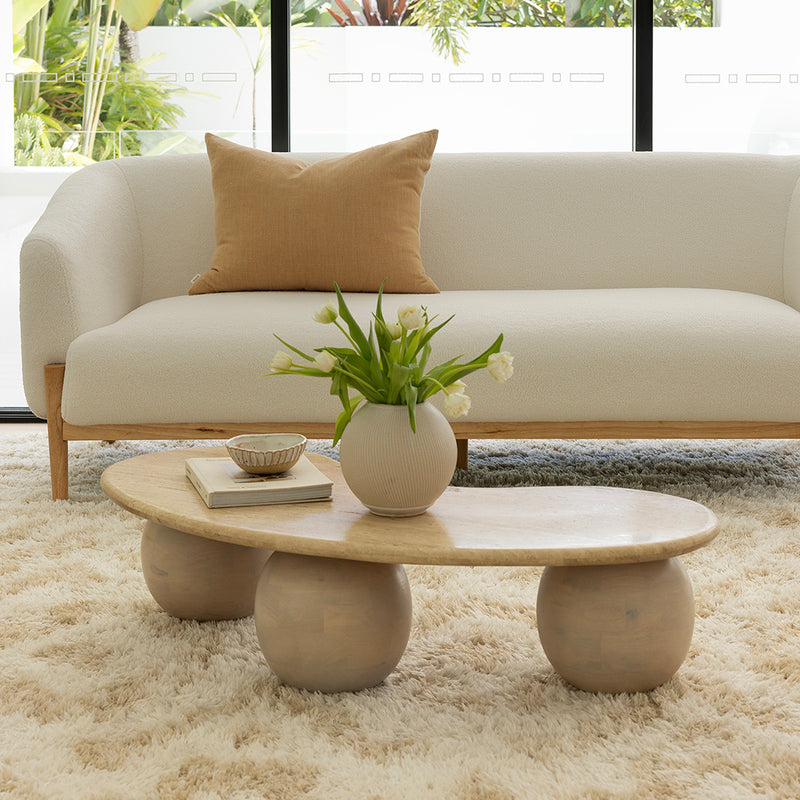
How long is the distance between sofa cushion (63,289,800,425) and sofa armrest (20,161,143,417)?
0.10m

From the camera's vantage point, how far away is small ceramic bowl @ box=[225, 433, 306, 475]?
1491 millimetres

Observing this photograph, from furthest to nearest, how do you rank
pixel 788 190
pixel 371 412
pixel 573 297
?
1. pixel 788 190
2. pixel 573 297
3. pixel 371 412

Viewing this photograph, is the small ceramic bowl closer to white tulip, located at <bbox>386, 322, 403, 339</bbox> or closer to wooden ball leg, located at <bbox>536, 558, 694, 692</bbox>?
white tulip, located at <bbox>386, 322, 403, 339</bbox>

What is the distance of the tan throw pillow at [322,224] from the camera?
277cm

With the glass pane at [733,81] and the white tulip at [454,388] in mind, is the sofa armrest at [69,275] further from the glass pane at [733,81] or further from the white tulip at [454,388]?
the glass pane at [733,81]

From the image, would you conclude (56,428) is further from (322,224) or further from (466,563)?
(466,563)

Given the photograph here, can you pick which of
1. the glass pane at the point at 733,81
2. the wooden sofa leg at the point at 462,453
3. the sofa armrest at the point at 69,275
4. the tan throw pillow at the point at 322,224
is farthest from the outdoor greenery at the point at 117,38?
the wooden sofa leg at the point at 462,453

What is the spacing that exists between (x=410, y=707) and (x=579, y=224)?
2050 mm

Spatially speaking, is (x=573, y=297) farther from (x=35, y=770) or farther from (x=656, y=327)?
(x=35, y=770)

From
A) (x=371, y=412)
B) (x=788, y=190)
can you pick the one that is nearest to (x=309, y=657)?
(x=371, y=412)

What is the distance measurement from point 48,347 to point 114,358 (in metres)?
0.20

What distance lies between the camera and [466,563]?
1218mm

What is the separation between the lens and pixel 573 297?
270 cm

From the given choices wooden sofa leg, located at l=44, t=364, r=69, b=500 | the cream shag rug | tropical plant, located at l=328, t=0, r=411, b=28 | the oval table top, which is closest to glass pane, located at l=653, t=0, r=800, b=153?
tropical plant, located at l=328, t=0, r=411, b=28
